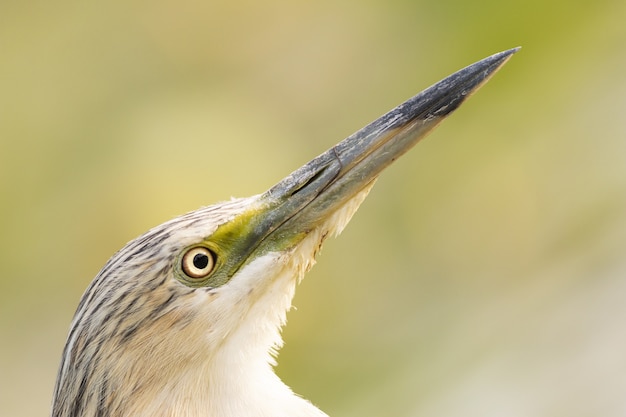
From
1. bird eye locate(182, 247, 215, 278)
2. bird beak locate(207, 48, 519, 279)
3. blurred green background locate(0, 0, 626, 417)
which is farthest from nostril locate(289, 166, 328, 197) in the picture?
blurred green background locate(0, 0, 626, 417)

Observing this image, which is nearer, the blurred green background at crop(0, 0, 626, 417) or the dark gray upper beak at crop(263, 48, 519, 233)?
the dark gray upper beak at crop(263, 48, 519, 233)

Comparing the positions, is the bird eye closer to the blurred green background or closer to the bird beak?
the bird beak

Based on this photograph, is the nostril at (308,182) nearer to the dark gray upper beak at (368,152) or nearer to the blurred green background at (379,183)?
the dark gray upper beak at (368,152)

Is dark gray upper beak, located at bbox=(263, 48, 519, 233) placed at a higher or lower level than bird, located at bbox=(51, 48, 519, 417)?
higher

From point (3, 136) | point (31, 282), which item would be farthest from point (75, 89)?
point (31, 282)

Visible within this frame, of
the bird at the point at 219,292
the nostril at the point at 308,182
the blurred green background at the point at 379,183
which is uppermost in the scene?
the blurred green background at the point at 379,183

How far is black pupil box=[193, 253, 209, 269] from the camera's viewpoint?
1537mm

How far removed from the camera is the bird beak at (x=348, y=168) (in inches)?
60.9

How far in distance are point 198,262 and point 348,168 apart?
34 centimetres

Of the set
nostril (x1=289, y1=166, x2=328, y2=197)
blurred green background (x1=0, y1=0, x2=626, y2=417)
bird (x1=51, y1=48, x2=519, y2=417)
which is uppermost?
blurred green background (x1=0, y1=0, x2=626, y2=417)

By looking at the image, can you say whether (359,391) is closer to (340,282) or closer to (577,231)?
(340,282)

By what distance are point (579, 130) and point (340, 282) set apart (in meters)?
1.59

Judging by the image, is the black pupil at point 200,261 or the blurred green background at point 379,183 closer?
the black pupil at point 200,261

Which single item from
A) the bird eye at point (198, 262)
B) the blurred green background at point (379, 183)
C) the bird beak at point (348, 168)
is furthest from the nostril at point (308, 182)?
the blurred green background at point (379, 183)
